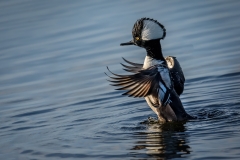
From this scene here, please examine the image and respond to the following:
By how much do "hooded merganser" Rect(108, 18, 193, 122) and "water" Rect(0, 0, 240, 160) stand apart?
0.28m

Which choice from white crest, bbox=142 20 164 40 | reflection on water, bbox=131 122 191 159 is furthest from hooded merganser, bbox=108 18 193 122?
reflection on water, bbox=131 122 191 159

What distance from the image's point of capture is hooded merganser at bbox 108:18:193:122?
1016 centimetres

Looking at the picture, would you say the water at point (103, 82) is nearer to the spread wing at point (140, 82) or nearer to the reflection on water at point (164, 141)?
the reflection on water at point (164, 141)

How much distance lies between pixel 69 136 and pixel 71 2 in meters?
12.3

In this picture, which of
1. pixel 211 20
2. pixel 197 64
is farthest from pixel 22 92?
pixel 211 20

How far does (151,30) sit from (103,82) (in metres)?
3.17

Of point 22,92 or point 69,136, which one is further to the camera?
point 22,92

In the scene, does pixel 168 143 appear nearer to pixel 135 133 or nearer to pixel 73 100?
pixel 135 133

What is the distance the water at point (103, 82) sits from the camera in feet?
31.3

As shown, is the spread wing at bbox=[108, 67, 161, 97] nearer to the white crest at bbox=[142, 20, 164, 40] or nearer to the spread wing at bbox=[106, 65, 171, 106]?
the spread wing at bbox=[106, 65, 171, 106]

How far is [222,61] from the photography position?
1394cm

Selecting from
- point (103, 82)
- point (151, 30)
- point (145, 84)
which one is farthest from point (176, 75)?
point (103, 82)

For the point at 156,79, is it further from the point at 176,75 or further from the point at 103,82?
the point at 103,82

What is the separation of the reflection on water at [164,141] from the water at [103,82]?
0.01m
